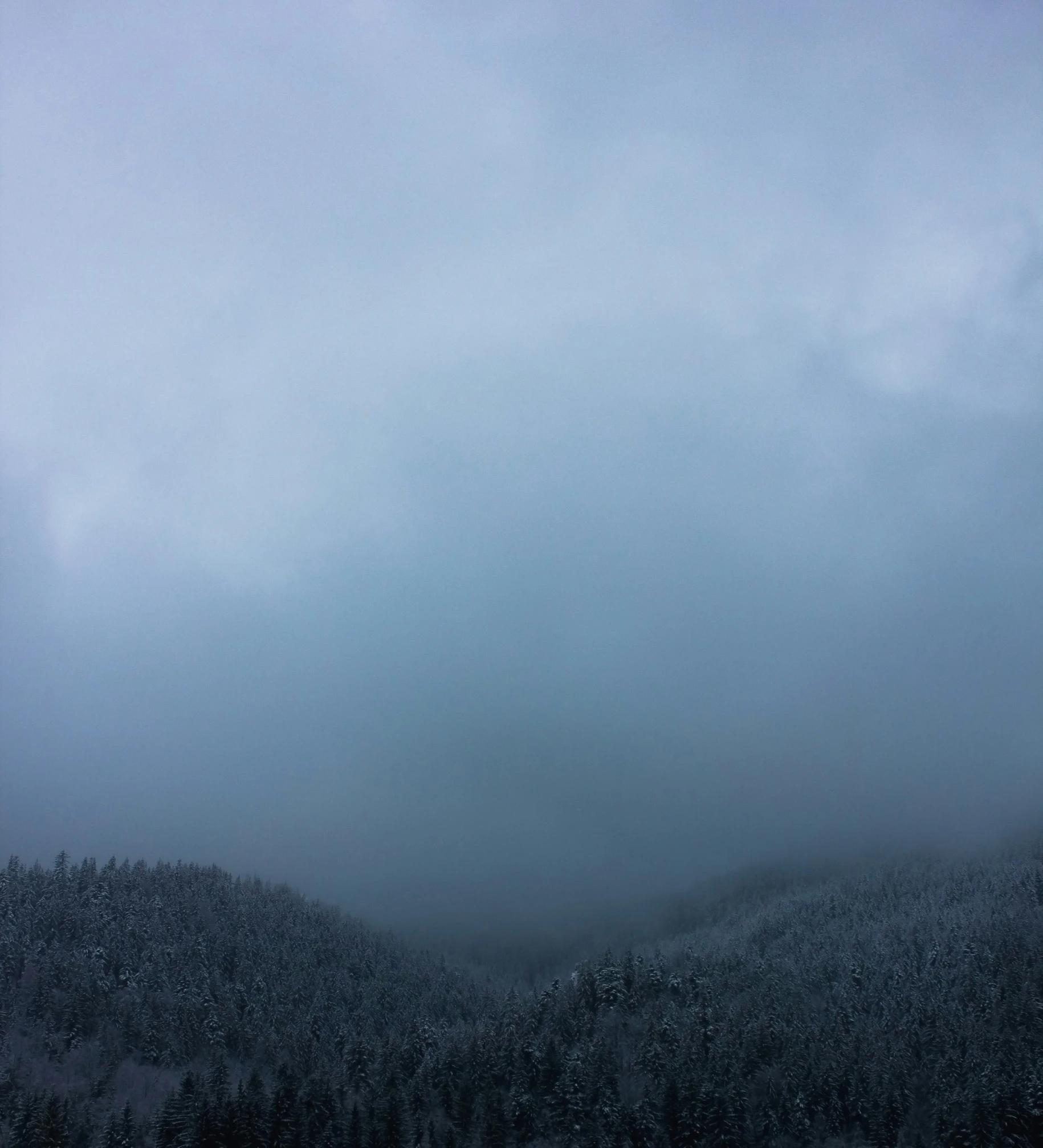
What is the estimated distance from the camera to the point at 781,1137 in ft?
489

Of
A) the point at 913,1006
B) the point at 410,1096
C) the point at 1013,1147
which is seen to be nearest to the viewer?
the point at 1013,1147

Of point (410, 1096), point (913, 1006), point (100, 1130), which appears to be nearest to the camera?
point (100, 1130)

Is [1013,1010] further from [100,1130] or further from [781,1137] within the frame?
[100,1130]

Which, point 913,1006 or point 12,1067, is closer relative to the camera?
point 12,1067

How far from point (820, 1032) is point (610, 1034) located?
41812 mm

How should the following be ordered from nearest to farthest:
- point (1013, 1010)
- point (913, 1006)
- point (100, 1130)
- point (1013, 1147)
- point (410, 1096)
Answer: point (1013, 1147), point (100, 1130), point (410, 1096), point (1013, 1010), point (913, 1006)

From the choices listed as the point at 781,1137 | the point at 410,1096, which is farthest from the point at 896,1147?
the point at 410,1096

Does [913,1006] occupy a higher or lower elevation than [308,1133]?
higher

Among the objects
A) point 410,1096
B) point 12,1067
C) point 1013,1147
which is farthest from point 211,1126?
point 1013,1147

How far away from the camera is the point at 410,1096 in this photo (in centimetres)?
16388

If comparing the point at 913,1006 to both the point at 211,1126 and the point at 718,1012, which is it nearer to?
the point at 718,1012

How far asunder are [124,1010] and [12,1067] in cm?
3082

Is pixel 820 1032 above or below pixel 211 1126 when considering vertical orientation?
above

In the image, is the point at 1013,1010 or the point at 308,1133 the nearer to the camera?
the point at 308,1133
